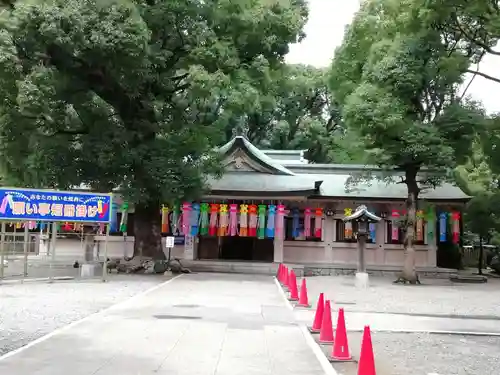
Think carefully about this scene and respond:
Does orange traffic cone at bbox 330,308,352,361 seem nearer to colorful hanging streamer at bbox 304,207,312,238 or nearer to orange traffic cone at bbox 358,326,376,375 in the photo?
orange traffic cone at bbox 358,326,376,375

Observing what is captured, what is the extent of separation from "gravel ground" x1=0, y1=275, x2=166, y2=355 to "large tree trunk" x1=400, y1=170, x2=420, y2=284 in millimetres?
10360

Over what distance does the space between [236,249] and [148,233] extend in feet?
27.1

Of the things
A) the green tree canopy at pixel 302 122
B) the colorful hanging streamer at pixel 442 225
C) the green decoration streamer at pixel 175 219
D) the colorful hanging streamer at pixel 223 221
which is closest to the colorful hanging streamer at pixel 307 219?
the colorful hanging streamer at pixel 223 221

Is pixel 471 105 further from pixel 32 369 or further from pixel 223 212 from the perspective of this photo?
pixel 32 369

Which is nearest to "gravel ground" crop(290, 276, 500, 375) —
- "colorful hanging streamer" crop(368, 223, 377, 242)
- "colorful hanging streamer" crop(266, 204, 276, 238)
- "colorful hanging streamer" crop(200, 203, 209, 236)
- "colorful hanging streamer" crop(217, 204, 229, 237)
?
"colorful hanging streamer" crop(368, 223, 377, 242)

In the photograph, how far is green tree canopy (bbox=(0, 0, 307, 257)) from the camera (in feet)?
59.5

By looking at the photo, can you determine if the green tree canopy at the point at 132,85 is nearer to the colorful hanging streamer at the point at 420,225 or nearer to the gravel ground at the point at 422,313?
the gravel ground at the point at 422,313

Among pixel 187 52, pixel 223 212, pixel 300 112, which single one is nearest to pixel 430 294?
pixel 223 212

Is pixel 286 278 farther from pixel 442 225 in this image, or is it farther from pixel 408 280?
pixel 442 225

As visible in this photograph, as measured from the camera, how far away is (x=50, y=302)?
13703 mm

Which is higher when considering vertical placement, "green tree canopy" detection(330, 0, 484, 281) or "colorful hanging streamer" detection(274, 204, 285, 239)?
"green tree canopy" detection(330, 0, 484, 281)

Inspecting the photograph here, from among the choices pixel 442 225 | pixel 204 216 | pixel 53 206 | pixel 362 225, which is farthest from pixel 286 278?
pixel 442 225

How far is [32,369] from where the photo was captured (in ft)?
22.4

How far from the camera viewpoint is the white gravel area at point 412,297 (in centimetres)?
1495
